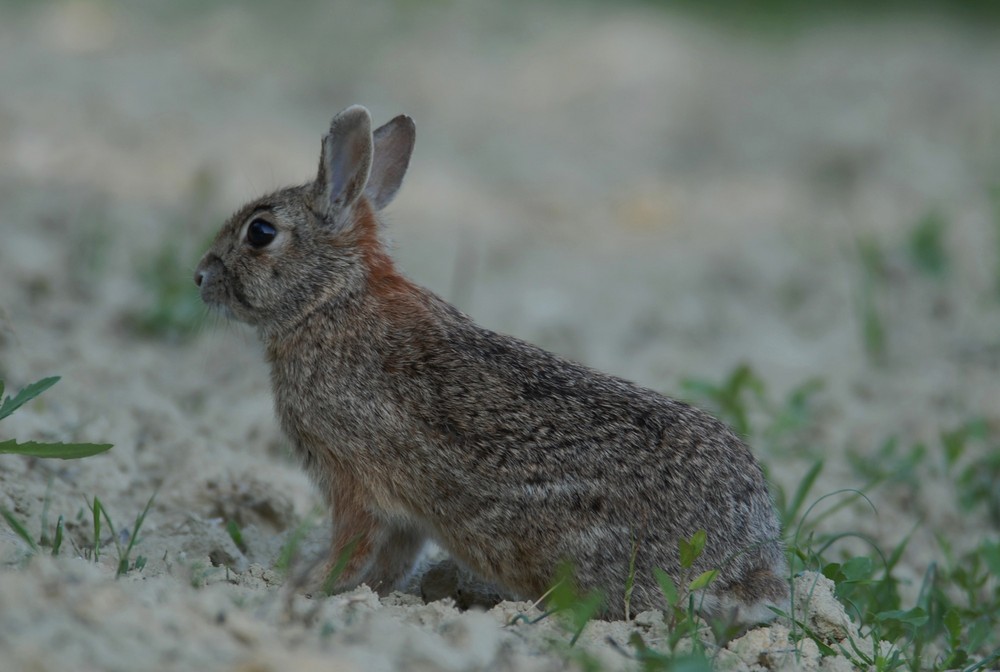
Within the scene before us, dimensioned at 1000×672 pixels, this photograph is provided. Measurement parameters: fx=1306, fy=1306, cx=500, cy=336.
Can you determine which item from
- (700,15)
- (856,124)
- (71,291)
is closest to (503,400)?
(71,291)

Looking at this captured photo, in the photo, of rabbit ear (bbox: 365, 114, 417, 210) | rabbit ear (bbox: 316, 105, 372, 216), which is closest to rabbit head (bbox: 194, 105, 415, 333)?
rabbit ear (bbox: 316, 105, 372, 216)

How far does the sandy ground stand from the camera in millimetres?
3699

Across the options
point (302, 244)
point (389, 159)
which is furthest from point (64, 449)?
point (389, 159)

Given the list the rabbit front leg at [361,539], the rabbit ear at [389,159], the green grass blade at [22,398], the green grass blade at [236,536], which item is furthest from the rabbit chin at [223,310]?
the green grass blade at [22,398]

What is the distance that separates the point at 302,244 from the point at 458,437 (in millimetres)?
1160

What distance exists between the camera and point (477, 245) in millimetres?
8875

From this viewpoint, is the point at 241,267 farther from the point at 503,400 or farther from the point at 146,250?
the point at 146,250

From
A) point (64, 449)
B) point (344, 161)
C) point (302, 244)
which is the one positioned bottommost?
point (64, 449)

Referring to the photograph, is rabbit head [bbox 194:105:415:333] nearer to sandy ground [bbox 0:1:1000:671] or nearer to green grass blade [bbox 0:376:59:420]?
sandy ground [bbox 0:1:1000:671]

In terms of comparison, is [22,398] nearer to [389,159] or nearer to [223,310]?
[223,310]

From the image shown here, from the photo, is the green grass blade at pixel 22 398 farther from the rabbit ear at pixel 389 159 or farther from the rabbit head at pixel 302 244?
the rabbit ear at pixel 389 159

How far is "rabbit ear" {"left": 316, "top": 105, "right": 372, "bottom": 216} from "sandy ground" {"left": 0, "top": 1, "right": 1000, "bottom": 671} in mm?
1175

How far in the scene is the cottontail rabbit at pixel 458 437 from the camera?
411 cm

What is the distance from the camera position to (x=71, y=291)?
7.31 metres
